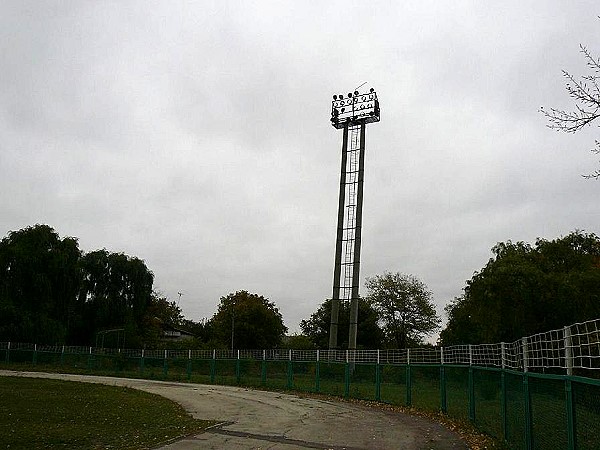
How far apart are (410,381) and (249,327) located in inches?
1952

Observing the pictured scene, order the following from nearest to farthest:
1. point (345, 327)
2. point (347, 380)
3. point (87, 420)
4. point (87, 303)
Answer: point (87, 420)
point (347, 380)
point (87, 303)
point (345, 327)

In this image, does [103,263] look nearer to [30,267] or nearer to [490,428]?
[30,267]

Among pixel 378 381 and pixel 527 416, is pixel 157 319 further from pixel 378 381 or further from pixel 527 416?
pixel 527 416

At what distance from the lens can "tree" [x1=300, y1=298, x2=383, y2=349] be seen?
6762 centimetres

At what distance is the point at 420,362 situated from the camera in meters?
20.8

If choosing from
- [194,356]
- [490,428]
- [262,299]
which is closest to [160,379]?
[194,356]

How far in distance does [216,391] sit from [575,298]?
20.0m

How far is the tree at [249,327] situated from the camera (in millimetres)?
69125

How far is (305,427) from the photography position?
15492 millimetres

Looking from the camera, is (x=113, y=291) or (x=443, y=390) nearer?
(x=443, y=390)

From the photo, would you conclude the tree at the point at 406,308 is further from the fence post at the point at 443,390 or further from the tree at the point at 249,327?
the fence post at the point at 443,390

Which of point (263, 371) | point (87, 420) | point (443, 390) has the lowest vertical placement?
point (87, 420)

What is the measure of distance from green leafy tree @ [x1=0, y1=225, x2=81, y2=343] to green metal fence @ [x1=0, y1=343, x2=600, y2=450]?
4078mm

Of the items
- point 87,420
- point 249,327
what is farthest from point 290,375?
point 249,327
